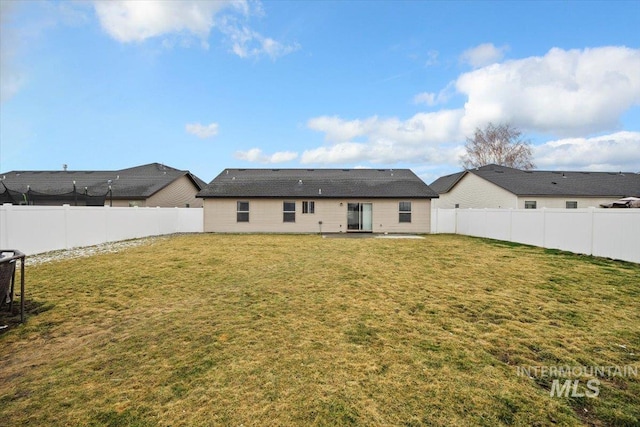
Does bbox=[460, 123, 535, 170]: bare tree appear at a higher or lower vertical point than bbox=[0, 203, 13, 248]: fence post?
higher

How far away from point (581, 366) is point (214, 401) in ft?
12.8

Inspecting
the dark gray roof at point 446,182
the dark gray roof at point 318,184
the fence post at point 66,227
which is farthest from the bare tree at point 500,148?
the fence post at point 66,227

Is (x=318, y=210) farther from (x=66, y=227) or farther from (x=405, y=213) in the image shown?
(x=66, y=227)

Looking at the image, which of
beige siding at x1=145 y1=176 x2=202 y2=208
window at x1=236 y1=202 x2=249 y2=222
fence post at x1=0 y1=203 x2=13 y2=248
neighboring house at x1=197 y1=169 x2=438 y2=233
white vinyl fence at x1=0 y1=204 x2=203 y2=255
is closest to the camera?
fence post at x1=0 y1=203 x2=13 y2=248

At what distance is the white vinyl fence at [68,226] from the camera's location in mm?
10023

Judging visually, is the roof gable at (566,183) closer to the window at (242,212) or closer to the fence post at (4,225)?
the window at (242,212)

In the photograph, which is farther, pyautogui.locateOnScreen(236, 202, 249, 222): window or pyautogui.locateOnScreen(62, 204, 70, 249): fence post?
pyautogui.locateOnScreen(236, 202, 249, 222): window

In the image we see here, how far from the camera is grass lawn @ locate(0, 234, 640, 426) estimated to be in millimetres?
2623

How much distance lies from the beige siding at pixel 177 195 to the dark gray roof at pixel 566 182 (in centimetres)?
2470

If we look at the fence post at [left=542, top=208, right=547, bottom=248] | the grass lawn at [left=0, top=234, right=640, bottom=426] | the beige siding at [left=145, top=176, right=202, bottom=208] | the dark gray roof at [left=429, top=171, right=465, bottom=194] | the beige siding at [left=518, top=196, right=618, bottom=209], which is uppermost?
the dark gray roof at [left=429, top=171, right=465, bottom=194]

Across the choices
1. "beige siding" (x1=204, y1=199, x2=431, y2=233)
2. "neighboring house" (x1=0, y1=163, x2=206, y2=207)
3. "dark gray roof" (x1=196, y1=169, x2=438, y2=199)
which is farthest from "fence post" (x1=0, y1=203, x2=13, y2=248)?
"beige siding" (x1=204, y1=199, x2=431, y2=233)

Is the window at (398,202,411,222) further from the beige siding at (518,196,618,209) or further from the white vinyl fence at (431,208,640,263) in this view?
the beige siding at (518,196,618,209)

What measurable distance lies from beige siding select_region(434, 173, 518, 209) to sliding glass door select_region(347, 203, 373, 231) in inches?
395

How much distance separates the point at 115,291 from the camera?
6.53 m
